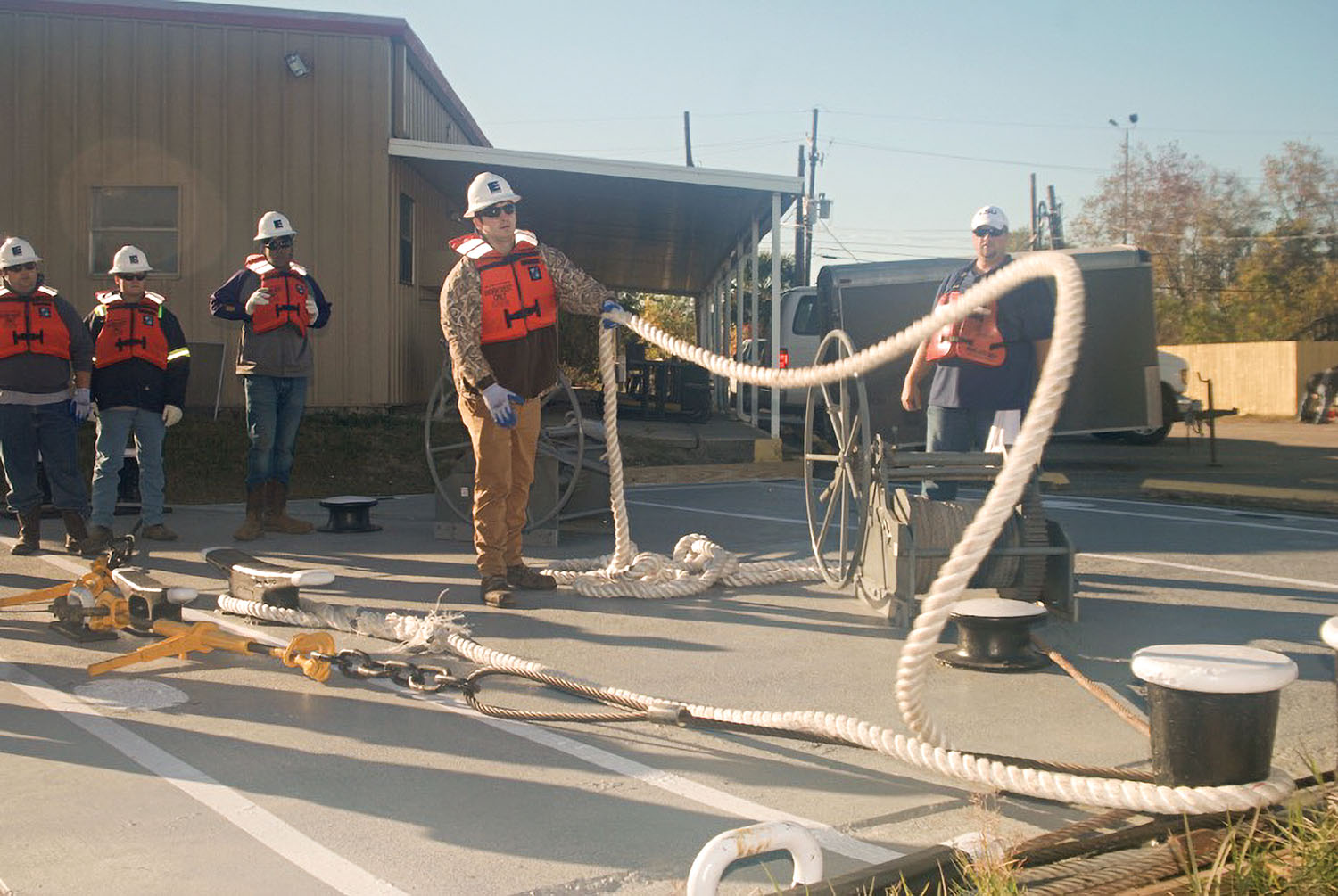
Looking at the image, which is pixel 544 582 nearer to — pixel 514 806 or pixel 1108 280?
pixel 514 806

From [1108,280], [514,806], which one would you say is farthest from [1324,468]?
[514,806]

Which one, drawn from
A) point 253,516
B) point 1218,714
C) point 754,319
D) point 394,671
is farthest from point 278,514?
point 754,319

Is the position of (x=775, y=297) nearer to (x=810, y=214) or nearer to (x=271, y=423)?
(x=271, y=423)

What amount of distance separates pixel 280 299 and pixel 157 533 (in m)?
1.90

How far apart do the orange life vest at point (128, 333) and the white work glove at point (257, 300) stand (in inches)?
23.4

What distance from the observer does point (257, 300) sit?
9.21m

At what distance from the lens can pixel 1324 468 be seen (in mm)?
17422

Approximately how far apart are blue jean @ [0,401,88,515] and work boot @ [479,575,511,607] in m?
3.41

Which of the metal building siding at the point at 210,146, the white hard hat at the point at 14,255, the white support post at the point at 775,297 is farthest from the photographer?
the metal building siding at the point at 210,146

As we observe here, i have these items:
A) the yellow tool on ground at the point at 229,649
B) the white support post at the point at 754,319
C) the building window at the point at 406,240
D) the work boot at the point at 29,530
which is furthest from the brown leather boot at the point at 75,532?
the white support post at the point at 754,319

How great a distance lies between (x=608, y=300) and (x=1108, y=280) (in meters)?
11.5

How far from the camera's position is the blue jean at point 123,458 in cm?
866

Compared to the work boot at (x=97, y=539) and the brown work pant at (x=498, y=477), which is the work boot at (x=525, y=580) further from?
the work boot at (x=97, y=539)

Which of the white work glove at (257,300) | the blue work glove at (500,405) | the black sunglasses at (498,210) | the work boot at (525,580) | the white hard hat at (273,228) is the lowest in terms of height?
the work boot at (525,580)
